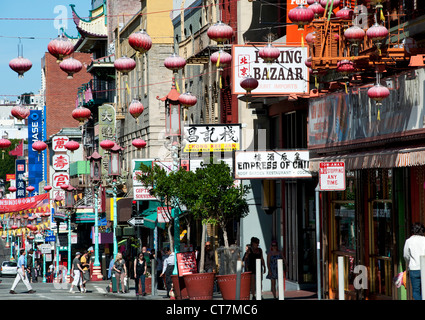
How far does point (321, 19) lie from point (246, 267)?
6.54 metres

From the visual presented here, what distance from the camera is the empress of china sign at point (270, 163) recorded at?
957 inches

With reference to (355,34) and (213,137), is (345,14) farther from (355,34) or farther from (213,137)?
(213,137)

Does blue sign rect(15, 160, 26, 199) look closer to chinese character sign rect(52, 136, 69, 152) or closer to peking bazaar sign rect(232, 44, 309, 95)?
chinese character sign rect(52, 136, 69, 152)

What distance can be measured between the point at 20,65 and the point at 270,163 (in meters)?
9.02

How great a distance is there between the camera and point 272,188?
30.0 metres

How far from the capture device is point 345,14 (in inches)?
802

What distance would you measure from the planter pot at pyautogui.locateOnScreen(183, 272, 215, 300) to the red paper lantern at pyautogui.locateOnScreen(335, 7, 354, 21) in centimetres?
739

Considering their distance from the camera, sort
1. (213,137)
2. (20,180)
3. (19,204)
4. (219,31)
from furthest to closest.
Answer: (20,180) < (19,204) < (213,137) < (219,31)

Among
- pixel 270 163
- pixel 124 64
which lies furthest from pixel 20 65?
pixel 270 163

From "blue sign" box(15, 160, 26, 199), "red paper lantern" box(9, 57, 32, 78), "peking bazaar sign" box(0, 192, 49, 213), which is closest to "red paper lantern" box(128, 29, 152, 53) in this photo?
"red paper lantern" box(9, 57, 32, 78)

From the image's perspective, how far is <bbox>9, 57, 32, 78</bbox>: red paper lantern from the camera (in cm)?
1722

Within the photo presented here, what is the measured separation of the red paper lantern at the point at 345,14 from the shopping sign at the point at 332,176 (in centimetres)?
429
